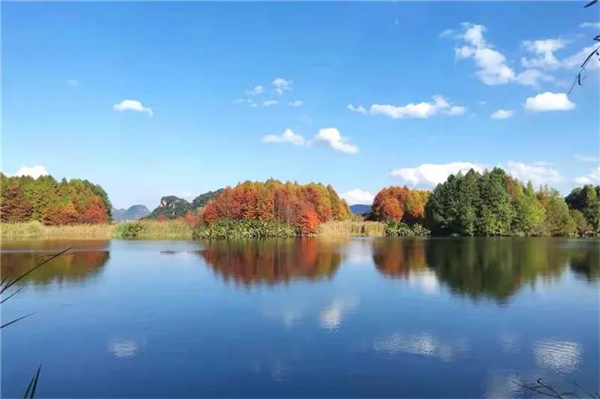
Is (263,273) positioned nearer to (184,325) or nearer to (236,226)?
(184,325)

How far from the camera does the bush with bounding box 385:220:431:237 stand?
33.0 metres

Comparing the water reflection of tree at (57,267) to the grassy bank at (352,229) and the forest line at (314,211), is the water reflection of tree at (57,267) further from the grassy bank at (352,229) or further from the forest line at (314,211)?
the grassy bank at (352,229)

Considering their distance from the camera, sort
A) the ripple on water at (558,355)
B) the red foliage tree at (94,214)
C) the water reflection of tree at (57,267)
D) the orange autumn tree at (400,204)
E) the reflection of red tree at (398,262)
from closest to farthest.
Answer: the ripple on water at (558,355) → the water reflection of tree at (57,267) → the reflection of red tree at (398,262) → the red foliage tree at (94,214) → the orange autumn tree at (400,204)

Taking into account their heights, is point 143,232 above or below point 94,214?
below

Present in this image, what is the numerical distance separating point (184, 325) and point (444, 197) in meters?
28.9

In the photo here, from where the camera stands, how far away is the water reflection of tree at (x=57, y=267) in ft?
36.5

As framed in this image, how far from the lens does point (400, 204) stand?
42.6 metres

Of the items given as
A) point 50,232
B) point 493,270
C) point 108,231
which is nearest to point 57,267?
point 493,270

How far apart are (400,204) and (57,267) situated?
32.7 meters

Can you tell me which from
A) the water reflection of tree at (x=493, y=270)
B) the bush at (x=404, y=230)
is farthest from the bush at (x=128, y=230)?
the water reflection of tree at (x=493, y=270)

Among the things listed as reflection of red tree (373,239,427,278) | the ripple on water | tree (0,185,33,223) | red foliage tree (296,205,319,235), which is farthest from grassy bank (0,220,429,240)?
the ripple on water

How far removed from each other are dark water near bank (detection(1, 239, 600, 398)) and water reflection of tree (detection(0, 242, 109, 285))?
114 millimetres

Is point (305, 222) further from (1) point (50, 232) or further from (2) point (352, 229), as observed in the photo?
(1) point (50, 232)

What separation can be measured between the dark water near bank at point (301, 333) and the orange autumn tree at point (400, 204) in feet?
87.0
